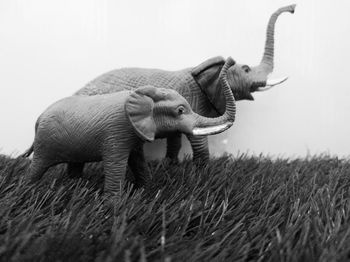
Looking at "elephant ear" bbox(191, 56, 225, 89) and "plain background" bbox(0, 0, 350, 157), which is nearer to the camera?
"elephant ear" bbox(191, 56, 225, 89)

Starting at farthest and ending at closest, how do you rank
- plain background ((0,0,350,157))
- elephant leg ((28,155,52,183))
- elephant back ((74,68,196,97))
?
1. plain background ((0,0,350,157))
2. elephant back ((74,68,196,97))
3. elephant leg ((28,155,52,183))

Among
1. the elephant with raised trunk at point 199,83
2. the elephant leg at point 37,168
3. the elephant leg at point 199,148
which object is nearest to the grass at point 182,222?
the elephant leg at point 37,168

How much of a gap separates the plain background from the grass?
0.50 meters

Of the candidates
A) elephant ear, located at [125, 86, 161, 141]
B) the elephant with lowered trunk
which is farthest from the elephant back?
elephant ear, located at [125, 86, 161, 141]

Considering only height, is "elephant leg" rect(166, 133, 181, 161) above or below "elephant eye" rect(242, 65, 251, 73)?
below

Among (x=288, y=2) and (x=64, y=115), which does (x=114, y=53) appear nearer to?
(x=64, y=115)

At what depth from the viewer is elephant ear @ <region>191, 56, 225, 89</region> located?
1178 mm

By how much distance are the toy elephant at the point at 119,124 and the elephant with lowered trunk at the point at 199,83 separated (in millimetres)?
328

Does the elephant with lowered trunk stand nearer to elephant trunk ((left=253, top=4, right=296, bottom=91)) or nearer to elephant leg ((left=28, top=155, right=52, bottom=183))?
elephant trunk ((left=253, top=4, right=296, bottom=91))

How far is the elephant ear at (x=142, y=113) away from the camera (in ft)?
2.46

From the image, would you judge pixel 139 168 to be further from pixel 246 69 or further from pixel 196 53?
pixel 196 53

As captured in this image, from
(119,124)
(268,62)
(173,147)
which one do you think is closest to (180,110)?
Answer: (119,124)

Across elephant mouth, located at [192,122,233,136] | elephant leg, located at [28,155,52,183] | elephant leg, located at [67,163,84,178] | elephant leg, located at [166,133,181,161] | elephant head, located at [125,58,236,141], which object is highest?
elephant head, located at [125,58,236,141]

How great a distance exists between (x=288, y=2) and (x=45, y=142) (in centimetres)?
122
